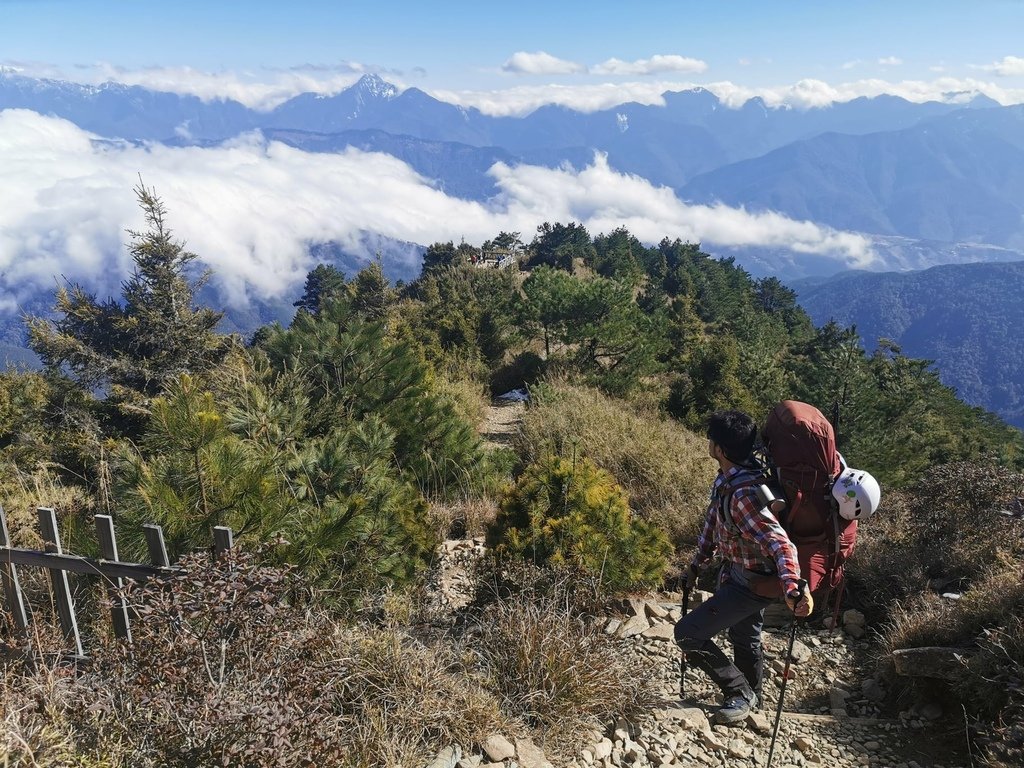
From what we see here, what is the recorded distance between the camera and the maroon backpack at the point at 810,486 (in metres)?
2.94

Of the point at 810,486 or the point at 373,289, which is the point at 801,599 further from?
the point at 373,289

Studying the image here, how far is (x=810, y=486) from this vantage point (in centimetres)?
295

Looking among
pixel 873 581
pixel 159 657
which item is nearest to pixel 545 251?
pixel 873 581

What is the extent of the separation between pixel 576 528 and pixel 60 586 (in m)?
3.05

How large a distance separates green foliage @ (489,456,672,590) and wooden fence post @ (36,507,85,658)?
8.23 ft

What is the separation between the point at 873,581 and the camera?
471 centimetres

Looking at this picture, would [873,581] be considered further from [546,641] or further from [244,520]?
[244,520]

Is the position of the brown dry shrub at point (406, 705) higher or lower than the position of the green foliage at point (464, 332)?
higher

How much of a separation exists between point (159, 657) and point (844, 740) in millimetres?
3384

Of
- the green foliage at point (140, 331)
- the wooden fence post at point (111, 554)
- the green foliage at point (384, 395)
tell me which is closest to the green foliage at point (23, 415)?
the green foliage at point (140, 331)

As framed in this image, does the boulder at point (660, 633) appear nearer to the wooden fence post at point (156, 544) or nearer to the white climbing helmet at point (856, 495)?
the white climbing helmet at point (856, 495)

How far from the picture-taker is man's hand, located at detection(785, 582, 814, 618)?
2.75m

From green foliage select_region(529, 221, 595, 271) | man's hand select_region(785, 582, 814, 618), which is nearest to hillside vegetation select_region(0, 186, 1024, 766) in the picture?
man's hand select_region(785, 582, 814, 618)

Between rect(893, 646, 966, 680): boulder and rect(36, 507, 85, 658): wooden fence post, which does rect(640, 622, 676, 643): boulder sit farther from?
rect(36, 507, 85, 658): wooden fence post
